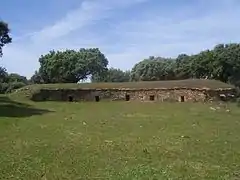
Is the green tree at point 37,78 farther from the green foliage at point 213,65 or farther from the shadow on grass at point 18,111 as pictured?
the shadow on grass at point 18,111

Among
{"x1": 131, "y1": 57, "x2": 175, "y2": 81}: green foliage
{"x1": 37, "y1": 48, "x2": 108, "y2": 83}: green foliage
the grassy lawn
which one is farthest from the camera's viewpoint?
{"x1": 131, "y1": 57, "x2": 175, "y2": 81}: green foliage

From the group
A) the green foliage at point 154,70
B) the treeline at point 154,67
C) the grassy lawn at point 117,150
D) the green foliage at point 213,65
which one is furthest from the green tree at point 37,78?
the grassy lawn at point 117,150

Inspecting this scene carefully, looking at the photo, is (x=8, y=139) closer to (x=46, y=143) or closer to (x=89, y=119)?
(x=46, y=143)

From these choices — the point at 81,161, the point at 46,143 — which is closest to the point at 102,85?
the point at 46,143

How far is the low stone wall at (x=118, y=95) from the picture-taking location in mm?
52688

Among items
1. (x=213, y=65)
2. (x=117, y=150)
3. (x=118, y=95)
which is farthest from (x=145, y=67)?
(x=117, y=150)

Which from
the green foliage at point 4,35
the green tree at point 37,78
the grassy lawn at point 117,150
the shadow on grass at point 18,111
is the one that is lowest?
the grassy lawn at point 117,150

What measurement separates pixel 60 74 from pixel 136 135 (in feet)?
223

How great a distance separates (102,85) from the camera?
5797 centimetres

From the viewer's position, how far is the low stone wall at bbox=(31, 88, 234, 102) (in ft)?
173

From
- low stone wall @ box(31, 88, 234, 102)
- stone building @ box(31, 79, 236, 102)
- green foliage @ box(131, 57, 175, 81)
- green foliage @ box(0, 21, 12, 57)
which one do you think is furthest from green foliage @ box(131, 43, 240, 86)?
green foliage @ box(0, 21, 12, 57)

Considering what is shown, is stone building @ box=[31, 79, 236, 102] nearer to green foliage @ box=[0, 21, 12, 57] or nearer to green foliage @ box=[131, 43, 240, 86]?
green foliage @ box=[0, 21, 12, 57]

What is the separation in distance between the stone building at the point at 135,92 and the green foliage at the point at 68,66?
99.8 ft

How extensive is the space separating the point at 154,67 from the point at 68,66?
2961 centimetres
